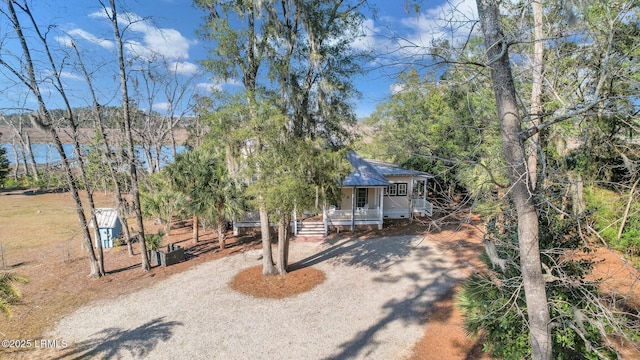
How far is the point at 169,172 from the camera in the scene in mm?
13602

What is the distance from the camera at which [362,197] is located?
19047 mm

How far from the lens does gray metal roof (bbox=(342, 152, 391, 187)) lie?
53.1 ft

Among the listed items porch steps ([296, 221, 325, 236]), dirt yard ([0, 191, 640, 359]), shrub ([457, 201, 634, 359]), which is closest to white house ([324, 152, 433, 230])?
porch steps ([296, 221, 325, 236])

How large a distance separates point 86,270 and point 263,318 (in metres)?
7.96

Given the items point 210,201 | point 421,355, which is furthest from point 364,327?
point 210,201

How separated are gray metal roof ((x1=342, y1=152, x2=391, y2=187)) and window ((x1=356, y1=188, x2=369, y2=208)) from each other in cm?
180

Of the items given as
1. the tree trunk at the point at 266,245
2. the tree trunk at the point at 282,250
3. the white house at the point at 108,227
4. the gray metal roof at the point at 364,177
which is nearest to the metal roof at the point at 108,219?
the white house at the point at 108,227

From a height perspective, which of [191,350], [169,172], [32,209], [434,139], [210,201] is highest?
[434,139]

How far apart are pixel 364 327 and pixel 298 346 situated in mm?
1877

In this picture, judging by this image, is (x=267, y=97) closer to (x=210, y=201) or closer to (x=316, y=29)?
(x=316, y=29)

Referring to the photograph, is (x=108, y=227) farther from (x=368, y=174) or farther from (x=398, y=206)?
(x=398, y=206)

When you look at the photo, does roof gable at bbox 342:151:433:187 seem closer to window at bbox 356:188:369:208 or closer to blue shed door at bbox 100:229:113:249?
window at bbox 356:188:369:208

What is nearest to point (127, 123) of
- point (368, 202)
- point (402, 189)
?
point (368, 202)

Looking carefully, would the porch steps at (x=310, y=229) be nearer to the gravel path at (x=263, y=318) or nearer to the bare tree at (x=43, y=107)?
the gravel path at (x=263, y=318)
